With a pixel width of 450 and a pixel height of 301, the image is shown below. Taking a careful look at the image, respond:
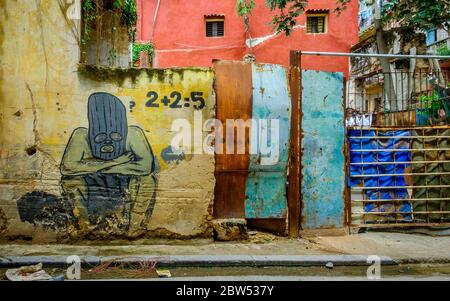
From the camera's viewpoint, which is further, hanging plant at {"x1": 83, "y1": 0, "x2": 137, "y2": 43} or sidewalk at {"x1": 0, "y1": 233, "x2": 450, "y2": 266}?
hanging plant at {"x1": 83, "y1": 0, "x2": 137, "y2": 43}

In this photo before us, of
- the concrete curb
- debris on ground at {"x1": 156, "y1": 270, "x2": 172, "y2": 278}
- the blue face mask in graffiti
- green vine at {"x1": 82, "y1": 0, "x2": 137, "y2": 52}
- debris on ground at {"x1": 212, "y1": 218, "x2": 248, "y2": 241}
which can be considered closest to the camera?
debris on ground at {"x1": 156, "y1": 270, "x2": 172, "y2": 278}

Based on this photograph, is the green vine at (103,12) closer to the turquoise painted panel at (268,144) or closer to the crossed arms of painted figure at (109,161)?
the crossed arms of painted figure at (109,161)

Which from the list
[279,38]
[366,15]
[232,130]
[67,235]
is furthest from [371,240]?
[366,15]

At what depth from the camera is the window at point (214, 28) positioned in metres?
18.1

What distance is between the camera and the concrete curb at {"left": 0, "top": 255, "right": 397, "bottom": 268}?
505 cm

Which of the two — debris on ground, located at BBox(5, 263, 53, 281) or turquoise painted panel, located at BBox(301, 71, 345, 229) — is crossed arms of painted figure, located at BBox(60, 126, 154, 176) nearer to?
debris on ground, located at BBox(5, 263, 53, 281)

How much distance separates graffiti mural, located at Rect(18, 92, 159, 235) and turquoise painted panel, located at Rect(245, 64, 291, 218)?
1.64 metres

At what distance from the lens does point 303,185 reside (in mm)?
6648

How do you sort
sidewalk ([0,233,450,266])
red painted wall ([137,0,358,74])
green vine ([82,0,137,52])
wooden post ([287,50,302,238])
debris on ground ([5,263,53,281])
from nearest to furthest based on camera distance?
debris on ground ([5,263,53,281]), sidewalk ([0,233,450,266]), green vine ([82,0,137,52]), wooden post ([287,50,302,238]), red painted wall ([137,0,358,74])

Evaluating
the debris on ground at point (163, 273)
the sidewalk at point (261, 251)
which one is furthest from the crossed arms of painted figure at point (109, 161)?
the debris on ground at point (163, 273)

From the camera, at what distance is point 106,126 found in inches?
240

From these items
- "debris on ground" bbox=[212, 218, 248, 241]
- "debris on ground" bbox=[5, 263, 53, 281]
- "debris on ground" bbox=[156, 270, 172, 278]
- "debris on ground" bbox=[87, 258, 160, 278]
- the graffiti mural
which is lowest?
"debris on ground" bbox=[156, 270, 172, 278]

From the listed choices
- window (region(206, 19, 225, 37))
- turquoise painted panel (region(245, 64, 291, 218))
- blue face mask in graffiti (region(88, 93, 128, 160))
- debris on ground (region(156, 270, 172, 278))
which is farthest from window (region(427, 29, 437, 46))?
debris on ground (region(156, 270, 172, 278))

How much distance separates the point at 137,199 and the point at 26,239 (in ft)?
5.75
